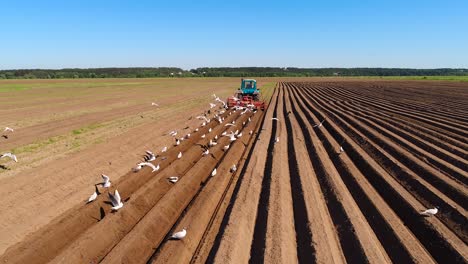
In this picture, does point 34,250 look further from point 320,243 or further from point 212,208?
point 320,243

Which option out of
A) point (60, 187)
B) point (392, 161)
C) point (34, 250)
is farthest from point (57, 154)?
point (392, 161)

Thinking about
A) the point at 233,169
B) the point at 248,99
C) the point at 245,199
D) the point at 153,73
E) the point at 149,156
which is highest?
the point at 245,199

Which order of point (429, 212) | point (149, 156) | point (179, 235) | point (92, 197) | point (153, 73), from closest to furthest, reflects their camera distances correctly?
point (179, 235) < point (429, 212) < point (92, 197) < point (149, 156) < point (153, 73)

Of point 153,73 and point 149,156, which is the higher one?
point 149,156

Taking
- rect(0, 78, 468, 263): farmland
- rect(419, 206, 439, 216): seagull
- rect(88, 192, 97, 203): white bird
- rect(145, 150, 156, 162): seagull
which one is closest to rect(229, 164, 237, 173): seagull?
rect(0, 78, 468, 263): farmland

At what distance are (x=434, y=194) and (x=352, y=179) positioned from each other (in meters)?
1.82

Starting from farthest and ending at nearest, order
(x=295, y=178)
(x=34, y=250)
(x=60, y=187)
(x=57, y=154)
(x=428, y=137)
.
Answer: (x=428, y=137), (x=57, y=154), (x=295, y=178), (x=60, y=187), (x=34, y=250)

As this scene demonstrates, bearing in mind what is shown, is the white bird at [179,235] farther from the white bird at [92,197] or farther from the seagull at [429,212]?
the seagull at [429,212]

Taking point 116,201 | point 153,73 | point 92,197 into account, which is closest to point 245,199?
point 116,201

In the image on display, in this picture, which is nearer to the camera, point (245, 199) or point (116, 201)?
point (116, 201)

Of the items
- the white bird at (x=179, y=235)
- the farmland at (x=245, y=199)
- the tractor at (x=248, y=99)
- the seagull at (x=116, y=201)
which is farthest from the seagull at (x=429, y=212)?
the tractor at (x=248, y=99)

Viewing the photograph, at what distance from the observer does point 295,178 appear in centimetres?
894

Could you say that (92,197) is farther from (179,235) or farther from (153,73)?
(153,73)

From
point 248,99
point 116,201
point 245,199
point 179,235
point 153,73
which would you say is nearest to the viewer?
point 179,235
